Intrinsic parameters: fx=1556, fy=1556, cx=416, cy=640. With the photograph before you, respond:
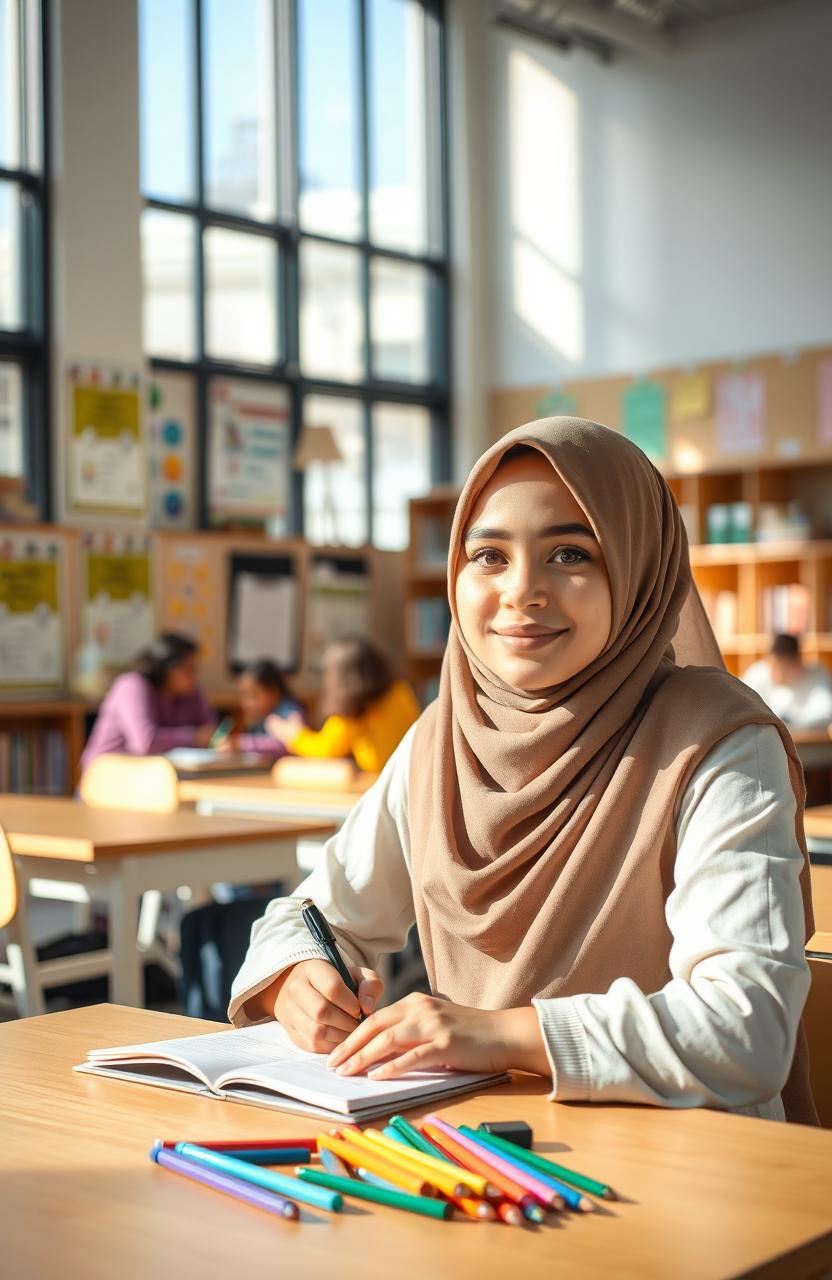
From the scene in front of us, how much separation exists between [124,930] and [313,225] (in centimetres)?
626

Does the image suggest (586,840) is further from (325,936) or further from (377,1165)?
(377,1165)

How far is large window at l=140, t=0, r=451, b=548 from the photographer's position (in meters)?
7.98

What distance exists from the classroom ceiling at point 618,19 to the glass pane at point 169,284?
215cm

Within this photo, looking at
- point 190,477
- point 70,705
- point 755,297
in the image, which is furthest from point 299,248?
point 70,705

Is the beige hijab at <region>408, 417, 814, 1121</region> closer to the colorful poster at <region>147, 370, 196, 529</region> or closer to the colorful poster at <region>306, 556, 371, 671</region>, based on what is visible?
the colorful poster at <region>147, 370, 196, 529</region>

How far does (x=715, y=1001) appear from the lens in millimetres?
1172

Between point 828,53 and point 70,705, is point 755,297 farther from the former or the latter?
point 70,705

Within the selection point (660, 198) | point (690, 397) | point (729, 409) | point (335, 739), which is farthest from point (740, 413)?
point (335, 739)

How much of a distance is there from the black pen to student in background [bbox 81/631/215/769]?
4795 millimetres

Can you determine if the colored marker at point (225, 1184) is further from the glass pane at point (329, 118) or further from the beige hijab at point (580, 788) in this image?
the glass pane at point (329, 118)

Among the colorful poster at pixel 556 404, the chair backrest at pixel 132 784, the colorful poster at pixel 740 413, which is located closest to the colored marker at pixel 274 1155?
the chair backrest at pixel 132 784

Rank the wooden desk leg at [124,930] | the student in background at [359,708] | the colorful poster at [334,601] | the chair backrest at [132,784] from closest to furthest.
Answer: the wooden desk leg at [124,930]
the chair backrest at [132,784]
the student in background at [359,708]
the colorful poster at [334,601]

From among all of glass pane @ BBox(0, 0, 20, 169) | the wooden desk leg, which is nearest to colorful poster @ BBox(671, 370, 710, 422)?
glass pane @ BBox(0, 0, 20, 169)

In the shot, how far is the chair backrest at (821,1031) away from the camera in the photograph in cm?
154
